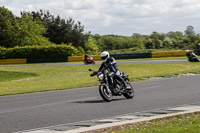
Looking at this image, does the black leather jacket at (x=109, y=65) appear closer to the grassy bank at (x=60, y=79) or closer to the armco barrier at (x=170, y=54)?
the grassy bank at (x=60, y=79)

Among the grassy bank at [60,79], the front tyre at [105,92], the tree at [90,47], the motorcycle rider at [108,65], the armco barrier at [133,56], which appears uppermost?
the tree at [90,47]

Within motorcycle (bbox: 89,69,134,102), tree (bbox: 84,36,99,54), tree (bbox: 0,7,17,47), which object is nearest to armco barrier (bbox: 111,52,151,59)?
tree (bbox: 84,36,99,54)

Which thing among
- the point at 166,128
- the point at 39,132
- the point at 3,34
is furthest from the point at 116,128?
the point at 3,34

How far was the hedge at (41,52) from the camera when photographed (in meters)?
55.3

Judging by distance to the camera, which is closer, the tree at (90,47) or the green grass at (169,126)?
the green grass at (169,126)

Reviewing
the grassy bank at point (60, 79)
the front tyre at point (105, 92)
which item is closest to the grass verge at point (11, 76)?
the grassy bank at point (60, 79)

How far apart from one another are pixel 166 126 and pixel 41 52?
50.8 m

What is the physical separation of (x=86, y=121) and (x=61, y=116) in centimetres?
109

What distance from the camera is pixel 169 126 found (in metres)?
7.23

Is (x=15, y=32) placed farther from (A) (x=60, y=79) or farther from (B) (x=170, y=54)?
(A) (x=60, y=79)

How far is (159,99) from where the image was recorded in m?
12.3

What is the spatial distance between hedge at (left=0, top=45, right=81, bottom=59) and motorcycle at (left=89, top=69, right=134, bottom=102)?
42.5 m

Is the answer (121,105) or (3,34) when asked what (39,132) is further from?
(3,34)

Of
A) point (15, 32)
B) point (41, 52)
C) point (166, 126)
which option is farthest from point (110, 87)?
point (15, 32)
